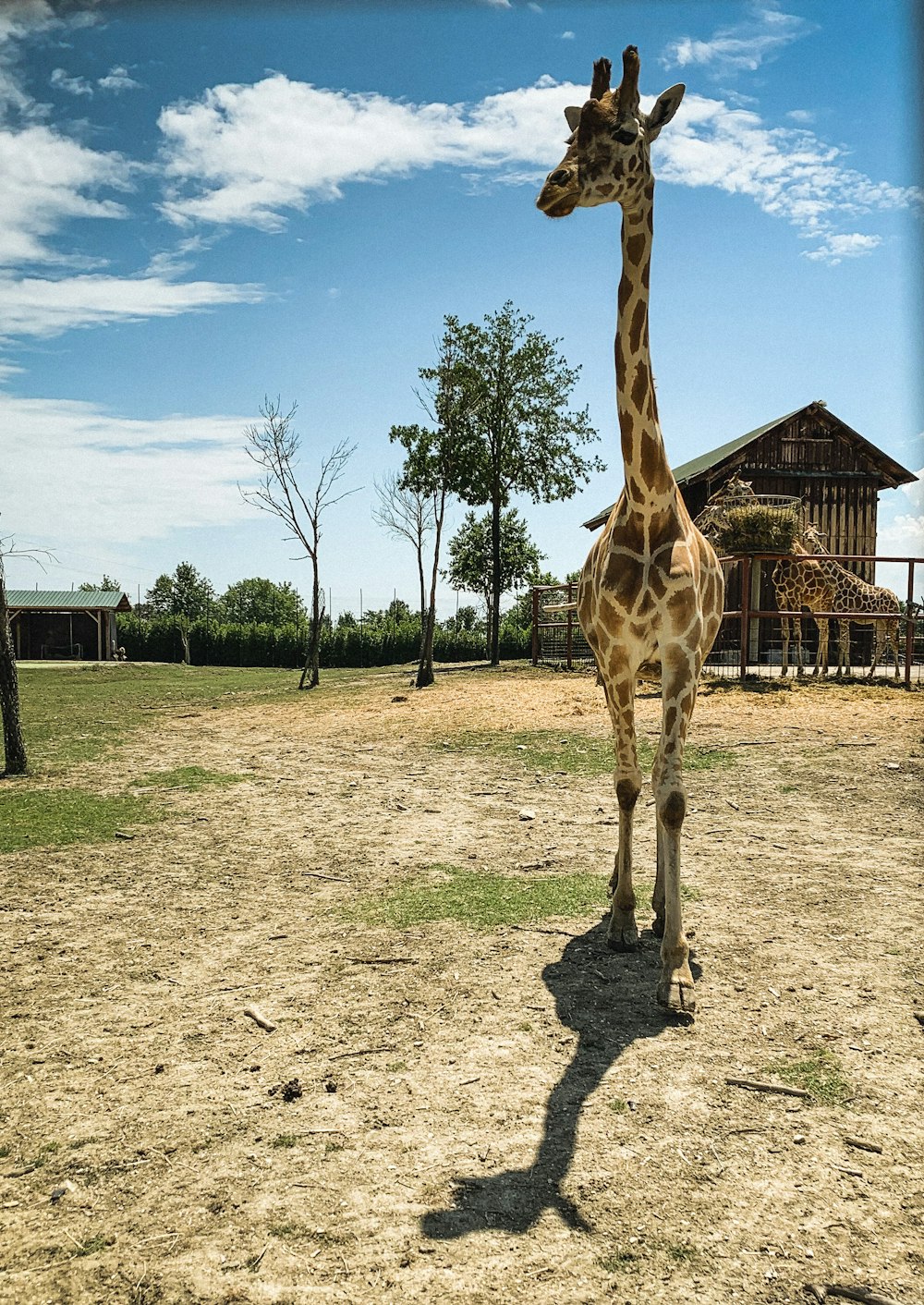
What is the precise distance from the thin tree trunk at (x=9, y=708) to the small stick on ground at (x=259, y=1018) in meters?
7.25

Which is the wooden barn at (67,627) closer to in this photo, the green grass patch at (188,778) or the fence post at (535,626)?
the fence post at (535,626)

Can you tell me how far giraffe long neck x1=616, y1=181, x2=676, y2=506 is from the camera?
15.7ft

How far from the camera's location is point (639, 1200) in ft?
9.07

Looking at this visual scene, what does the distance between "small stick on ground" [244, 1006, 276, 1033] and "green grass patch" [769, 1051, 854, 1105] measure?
219 cm

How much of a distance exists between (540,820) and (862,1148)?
15.7 ft

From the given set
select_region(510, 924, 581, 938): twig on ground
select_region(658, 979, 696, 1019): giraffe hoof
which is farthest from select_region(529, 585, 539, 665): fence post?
select_region(658, 979, 696, 1019): giraffe hoof

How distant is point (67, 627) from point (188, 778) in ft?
151

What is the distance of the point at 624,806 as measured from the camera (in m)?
5.32

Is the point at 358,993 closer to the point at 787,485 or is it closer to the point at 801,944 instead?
the point at 801,944

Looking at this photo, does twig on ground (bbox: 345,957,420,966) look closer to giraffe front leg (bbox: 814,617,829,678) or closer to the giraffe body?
the giraffe body

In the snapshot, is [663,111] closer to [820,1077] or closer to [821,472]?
[820,1077]

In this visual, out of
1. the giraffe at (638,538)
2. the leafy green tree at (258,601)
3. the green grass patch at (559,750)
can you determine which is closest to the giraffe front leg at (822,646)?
the green grass patch at (559,750)

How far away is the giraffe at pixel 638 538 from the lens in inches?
172

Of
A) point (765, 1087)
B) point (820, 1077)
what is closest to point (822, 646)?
point (820, 1077)
